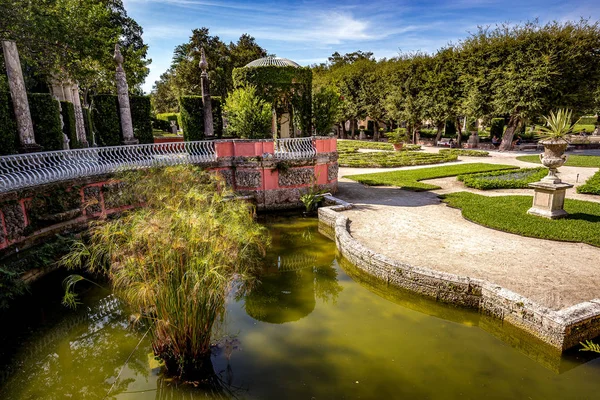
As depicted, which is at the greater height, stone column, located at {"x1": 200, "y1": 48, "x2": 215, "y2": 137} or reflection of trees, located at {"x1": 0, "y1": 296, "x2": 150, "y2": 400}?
stone column, located at {"x1": 200, "y1": 48, "x2": 215, "y2": 137}

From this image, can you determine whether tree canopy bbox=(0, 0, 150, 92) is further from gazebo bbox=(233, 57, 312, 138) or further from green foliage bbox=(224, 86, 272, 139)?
Answer: gazebo bbox=(233, 57, 312, 138)

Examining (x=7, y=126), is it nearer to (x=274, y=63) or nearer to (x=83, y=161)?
(x=83, y=161)

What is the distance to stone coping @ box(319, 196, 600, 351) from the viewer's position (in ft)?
15.5

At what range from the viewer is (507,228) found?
27.9ft

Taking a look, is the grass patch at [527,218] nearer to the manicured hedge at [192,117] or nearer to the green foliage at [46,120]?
the manicured hedge at [192,117]

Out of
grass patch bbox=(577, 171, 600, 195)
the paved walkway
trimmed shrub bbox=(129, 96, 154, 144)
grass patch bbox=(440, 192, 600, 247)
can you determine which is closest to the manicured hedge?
trimmed shrub bbox=(129, 96, 154, 144)

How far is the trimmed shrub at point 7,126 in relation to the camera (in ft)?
31.3

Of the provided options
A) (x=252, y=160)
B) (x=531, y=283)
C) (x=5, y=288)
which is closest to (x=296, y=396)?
(x=531, y=283)

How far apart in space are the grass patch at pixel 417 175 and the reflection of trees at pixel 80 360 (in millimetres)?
11345

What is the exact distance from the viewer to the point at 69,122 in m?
15.0

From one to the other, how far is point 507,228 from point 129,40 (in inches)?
1484

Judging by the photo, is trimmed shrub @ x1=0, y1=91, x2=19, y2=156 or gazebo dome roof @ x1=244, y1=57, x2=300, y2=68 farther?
gazebo dome roof @ x1=244, y1=57, x2=300, y2=68

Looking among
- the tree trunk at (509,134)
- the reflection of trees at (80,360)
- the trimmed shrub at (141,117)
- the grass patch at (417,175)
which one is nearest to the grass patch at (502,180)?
the grass patch at (417,175)

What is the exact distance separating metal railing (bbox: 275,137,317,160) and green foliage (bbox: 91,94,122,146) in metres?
7.41
